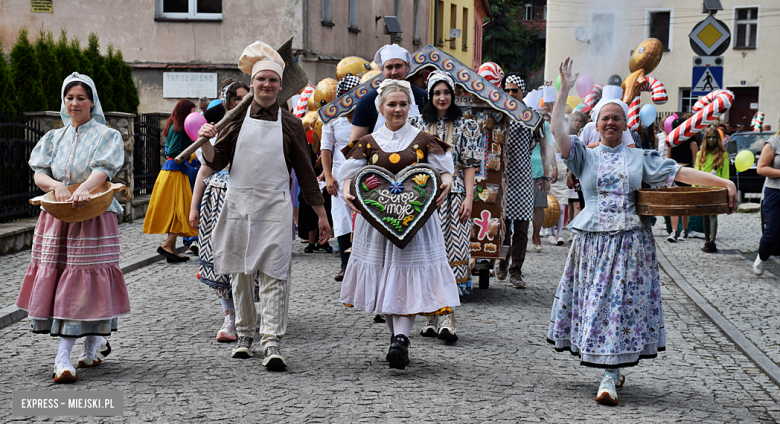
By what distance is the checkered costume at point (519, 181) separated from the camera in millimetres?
9469

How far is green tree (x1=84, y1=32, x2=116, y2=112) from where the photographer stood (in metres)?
16.8

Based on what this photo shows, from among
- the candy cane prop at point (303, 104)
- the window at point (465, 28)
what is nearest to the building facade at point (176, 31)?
the candy cane prop at point (303, 104)

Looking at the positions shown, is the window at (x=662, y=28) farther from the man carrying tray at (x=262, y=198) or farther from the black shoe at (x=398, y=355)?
the black shoe at (x=398, y=355)

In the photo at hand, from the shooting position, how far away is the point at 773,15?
38.8 metres

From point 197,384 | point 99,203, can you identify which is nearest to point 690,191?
point 197,384

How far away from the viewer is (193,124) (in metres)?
9.93

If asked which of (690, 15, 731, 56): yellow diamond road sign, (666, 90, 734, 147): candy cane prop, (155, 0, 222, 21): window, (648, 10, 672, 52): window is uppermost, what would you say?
(648, 10, 672, 52): window

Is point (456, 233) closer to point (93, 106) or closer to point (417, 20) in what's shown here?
point (93, 106)

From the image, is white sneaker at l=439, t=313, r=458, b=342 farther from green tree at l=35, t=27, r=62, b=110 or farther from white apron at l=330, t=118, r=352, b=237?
green tree at l=35, t=27, r=62, b=110

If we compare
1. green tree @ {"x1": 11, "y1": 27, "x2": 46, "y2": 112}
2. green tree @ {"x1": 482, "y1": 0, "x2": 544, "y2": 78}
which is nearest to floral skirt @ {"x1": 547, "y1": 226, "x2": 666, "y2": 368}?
green tree @ {"x1": 11, "y1": 27, "x2": 46, "y2": 112}

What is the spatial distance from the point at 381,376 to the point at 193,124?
16.9 feet

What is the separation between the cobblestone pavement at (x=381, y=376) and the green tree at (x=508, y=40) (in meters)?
48.4

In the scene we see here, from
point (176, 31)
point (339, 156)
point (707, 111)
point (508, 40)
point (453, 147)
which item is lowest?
point (339, 156)

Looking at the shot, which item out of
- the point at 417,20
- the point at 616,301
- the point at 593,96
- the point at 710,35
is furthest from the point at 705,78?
the point at 417,20
